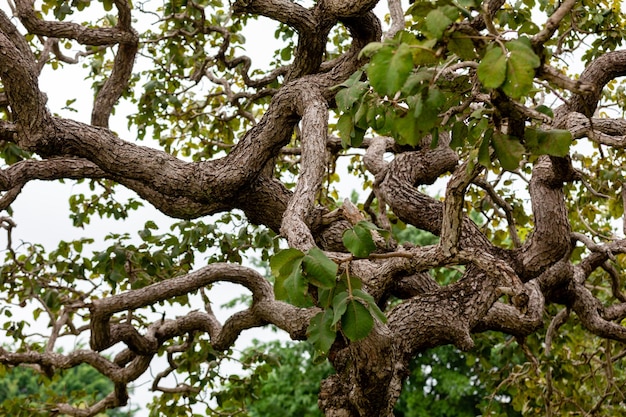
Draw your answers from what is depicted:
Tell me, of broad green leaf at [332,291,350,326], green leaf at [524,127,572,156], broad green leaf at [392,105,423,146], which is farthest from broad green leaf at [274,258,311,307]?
green leaf at [524,127,572,156]

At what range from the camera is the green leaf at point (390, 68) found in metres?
2.19

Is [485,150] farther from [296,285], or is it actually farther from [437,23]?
[296,285]

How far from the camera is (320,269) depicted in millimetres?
2520

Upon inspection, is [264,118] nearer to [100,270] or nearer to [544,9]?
[100,270]

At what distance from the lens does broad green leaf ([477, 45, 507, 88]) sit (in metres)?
→ 2.20

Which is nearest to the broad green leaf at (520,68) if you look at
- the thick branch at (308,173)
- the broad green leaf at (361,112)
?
the broad green leaf at (361,112)

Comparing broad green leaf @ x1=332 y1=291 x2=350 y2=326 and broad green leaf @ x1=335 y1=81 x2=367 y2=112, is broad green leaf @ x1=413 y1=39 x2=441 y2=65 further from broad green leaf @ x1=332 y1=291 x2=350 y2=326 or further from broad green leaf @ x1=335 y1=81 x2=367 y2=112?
broad green leaf @ x1=332 y1=291 x2=350 y2=326

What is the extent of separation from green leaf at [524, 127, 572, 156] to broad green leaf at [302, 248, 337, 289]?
2.51 feet

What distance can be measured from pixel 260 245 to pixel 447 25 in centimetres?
398

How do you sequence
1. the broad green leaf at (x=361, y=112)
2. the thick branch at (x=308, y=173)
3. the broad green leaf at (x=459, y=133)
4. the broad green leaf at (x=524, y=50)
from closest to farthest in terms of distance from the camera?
the broad green leaf at (x=524, y=50) → the broad green leaf at (x=361, y=112) → the broad green leaf at (x=459, y=133) → the thick branch at (x=308, y=173)

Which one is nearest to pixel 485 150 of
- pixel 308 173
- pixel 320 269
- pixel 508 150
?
pixel 508 150

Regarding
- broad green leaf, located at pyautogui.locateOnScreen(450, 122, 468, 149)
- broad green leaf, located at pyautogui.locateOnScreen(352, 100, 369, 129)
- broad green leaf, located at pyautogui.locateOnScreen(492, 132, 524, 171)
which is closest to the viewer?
broad green leaf, located at pyautogui.locateOnScreen(492, 132, 524, 171)

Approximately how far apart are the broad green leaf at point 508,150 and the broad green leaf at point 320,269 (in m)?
0.65

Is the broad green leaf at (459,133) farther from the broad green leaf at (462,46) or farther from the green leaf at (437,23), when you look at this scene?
the green leaf at (437,23)
